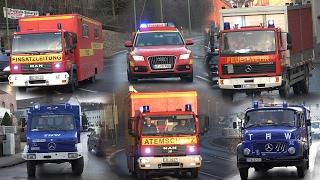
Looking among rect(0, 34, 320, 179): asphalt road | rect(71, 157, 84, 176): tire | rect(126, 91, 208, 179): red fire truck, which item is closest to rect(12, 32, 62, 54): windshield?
rect(0, 34, 320, 179): asphalt road

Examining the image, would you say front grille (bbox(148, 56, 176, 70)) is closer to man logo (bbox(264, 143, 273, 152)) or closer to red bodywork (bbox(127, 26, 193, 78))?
red bodywork (bbox(127, 26, 193, 78))

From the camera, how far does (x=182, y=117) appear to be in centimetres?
2067

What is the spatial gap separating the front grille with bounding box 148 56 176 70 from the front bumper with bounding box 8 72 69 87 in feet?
9.85

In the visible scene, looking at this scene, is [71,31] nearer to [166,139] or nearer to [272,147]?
[166,139]

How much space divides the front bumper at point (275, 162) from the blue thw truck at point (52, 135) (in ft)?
20.6

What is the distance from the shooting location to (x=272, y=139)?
67.6 feet

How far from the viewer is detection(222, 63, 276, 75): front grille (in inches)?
890

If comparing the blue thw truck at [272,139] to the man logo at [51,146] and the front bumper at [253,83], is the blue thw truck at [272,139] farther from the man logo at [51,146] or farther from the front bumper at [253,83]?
the man logo at [51,146]

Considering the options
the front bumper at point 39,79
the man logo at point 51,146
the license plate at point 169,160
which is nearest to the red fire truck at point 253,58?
the license plate at point 169,160

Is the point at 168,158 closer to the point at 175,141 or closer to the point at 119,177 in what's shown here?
the point at 175,141

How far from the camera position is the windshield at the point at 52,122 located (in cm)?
2388

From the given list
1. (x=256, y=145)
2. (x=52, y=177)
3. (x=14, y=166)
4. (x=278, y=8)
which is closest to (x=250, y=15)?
(x=278, y=8)

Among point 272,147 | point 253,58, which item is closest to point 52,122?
point 253,58

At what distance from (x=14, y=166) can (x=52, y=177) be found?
30.2 feet
